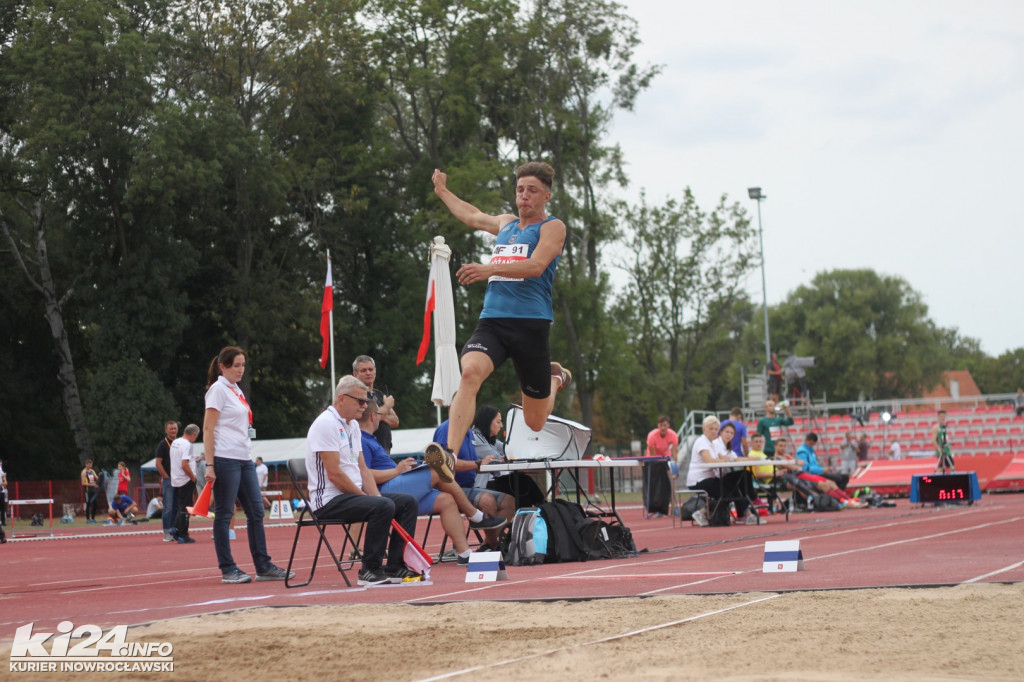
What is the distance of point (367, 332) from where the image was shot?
143 ft

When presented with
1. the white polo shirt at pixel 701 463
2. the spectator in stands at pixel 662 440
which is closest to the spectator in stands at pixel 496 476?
the white polo shirt at pixel 701 463

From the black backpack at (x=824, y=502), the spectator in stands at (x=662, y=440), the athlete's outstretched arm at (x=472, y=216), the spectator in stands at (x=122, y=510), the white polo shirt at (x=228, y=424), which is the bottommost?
the spectator in stands at (x=122, y=510)

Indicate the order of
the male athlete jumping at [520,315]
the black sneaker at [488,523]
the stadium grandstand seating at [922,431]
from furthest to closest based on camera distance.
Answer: the stadium grandstand seating at [922,431] → the black sneaker at [488,523] → the male athlete jumping at [520,315]

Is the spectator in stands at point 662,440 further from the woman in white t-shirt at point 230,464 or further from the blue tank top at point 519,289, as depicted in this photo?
the blue tank top at point 519,289

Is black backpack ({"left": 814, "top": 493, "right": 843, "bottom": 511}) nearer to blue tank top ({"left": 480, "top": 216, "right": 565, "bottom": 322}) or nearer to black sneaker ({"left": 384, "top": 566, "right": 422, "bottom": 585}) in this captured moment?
black sneaker ({"left": 384, "top": 566, "right": 422, "bottom": 585})

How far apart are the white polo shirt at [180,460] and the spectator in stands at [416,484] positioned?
7.79 m

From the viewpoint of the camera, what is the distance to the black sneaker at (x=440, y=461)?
26.1 ft

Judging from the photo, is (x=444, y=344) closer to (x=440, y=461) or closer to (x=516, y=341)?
(x=516, y=341)

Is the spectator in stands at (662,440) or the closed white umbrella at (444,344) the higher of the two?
the closed white umbrella at (444,344)

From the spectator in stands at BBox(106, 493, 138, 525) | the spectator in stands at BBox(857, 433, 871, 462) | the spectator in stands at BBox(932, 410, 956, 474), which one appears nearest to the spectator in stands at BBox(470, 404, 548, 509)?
the spectator in stands at BBox(932, 410, 956, 474)

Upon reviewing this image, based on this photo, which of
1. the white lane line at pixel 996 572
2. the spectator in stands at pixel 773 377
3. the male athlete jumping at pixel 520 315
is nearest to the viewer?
the white lane line at pixel 996 572

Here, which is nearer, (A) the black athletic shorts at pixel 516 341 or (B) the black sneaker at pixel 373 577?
(A) the black athletic shorts at pixel 516 341

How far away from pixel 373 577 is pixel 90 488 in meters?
25.7

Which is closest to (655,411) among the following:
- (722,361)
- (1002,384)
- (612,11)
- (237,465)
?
(612,11)
